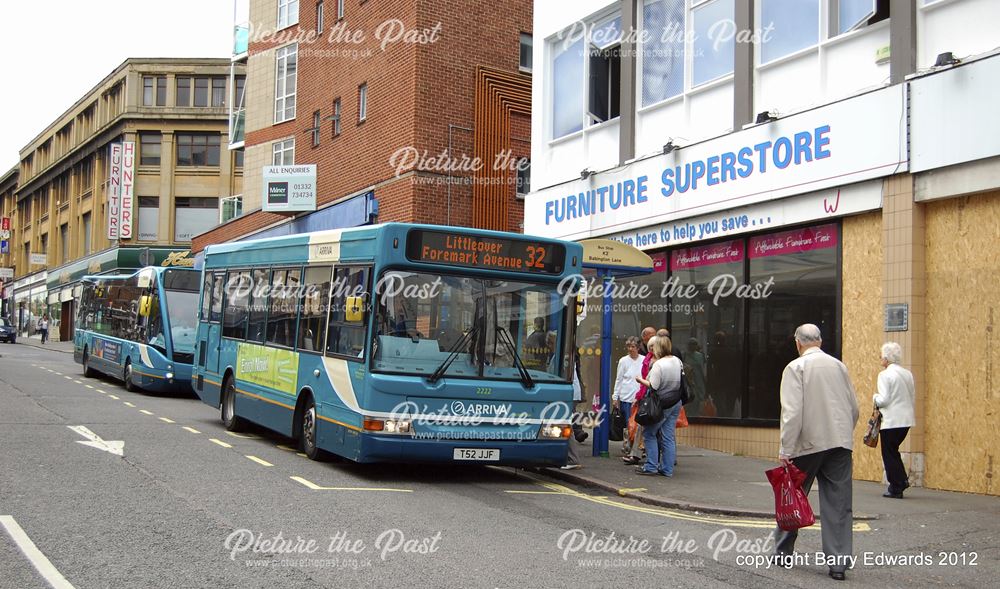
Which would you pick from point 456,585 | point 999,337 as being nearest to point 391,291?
point 456,585

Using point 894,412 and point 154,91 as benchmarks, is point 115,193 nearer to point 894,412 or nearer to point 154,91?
point 154,91

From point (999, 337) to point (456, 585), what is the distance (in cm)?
748

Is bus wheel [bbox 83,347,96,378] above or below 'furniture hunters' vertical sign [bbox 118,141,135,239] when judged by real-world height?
below

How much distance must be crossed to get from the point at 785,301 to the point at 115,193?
57076 millimetres

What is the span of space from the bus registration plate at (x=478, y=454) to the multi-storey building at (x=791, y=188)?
4.79 m

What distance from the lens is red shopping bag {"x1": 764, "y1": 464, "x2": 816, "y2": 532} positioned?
7164 millimetres

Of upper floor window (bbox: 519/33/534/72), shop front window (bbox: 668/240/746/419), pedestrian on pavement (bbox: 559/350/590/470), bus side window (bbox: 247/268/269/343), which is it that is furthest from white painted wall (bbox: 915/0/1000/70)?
upper floor window (bbox: 519/33/534/72)

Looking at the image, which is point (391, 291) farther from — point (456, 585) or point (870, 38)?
point (870, 38)

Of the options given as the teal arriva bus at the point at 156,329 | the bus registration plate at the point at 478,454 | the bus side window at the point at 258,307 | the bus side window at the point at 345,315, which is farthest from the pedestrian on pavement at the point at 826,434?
the teal arriva bus at the point at 156,329

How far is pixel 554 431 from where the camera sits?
11500mm

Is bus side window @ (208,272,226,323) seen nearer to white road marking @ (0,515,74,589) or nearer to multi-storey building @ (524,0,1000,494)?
multi-storey building @ (524,0,1000,494)

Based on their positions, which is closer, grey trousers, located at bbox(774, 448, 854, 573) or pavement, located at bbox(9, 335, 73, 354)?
grey trousers, located at bbox(774, 448, 854, 573)

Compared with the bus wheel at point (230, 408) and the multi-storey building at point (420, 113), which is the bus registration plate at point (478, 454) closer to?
the bus wheel at point (230, 408)

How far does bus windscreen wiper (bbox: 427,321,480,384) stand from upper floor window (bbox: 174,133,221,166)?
56237 millimetres
